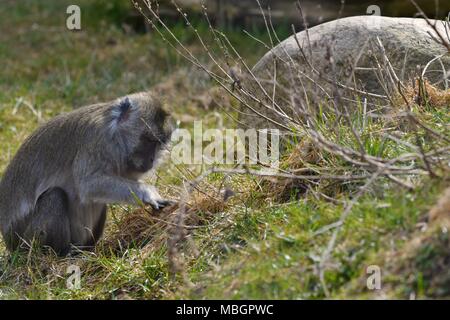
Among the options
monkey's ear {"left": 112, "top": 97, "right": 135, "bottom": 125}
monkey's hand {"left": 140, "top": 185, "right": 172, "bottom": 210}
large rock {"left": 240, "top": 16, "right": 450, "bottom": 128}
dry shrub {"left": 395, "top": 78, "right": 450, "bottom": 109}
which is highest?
large rock {"left": 240, "top": 16, "right": 450, "bottom": 128}

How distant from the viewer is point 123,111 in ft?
21.8

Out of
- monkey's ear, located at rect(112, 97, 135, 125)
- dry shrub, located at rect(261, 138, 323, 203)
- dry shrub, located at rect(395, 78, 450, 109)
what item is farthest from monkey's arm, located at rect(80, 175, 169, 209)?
dry shrub, located at rect(395, 78, 450, 109)

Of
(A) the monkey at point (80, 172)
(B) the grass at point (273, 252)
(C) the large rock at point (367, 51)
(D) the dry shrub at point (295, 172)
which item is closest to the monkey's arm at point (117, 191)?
(A) the monkey at point (80, 172)

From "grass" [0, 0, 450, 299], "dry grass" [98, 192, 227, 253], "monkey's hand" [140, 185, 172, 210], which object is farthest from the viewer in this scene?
"monkey's hand" [140, 185, 172, 210]

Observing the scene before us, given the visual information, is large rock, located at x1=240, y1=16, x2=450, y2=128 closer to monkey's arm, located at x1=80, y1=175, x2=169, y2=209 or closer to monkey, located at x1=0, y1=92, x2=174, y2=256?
monkey, located at x1=0, y1=92, x2=174, y2=256

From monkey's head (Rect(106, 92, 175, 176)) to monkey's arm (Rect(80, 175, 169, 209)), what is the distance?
0.68 feet

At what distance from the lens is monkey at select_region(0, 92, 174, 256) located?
6.56 meters

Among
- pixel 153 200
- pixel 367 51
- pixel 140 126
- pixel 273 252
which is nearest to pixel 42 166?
pixel 140 126

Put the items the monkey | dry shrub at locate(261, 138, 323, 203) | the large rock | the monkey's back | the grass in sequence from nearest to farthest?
1. the grass
2. dry shrub at locate(261, 138, 323, 203)
3. the monkey
4. the monkey's back
5. the large rock

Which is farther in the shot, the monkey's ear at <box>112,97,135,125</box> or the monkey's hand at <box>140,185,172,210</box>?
the monkey's ear at <box>112,97,135,125</box>

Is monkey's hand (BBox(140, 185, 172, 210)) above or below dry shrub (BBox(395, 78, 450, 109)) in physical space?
below

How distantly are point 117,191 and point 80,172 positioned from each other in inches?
14.3

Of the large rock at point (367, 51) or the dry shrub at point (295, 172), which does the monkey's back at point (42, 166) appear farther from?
the dry shrub at point (295, 172)
